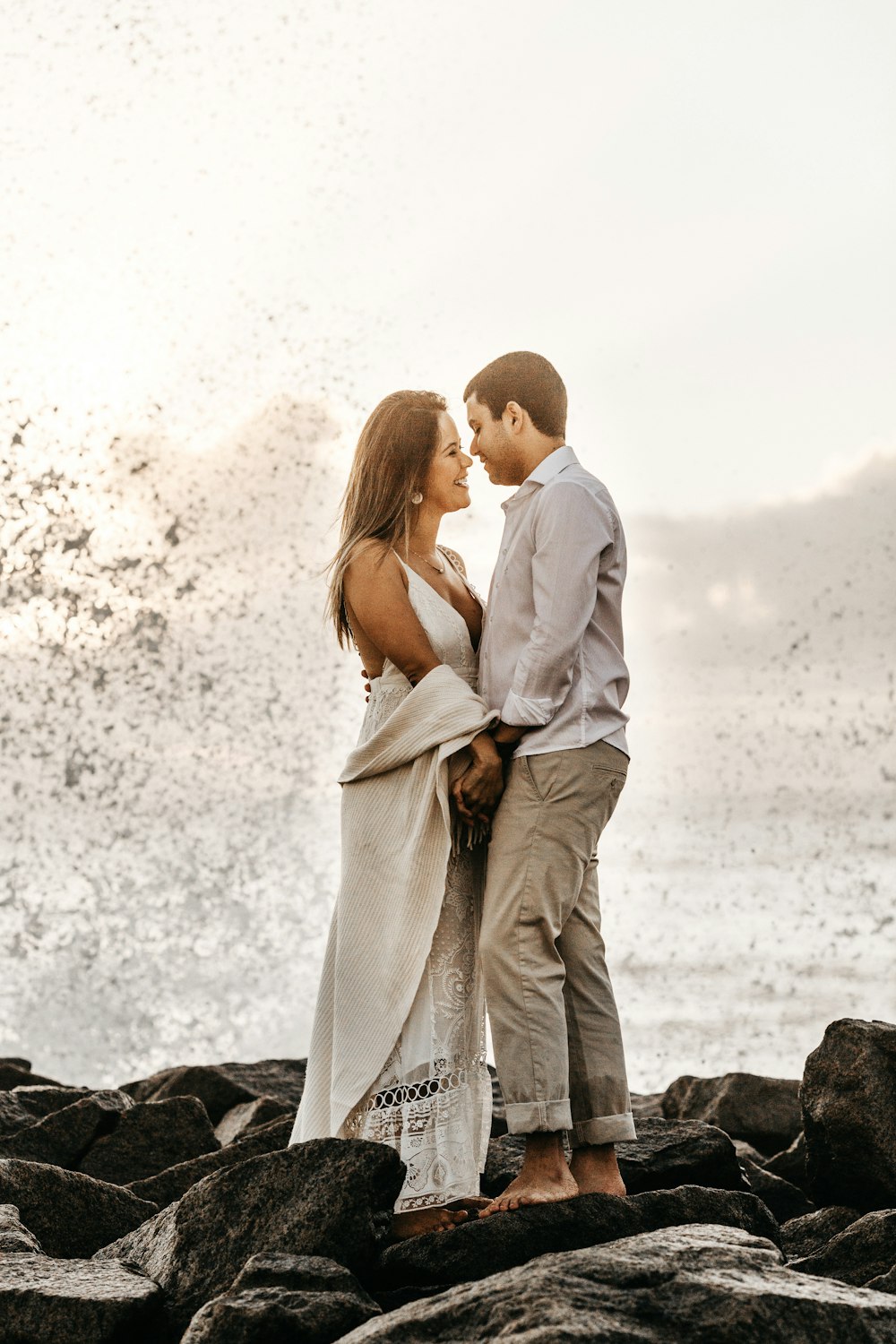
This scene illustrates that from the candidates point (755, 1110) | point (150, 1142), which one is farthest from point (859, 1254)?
point (150, 1142)

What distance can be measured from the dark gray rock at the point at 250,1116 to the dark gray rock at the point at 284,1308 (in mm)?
3489

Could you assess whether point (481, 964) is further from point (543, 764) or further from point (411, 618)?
point (411, 618)

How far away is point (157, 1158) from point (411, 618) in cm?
315

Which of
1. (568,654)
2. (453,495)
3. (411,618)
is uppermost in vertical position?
(453,495)

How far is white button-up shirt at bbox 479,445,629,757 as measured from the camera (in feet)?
13.1

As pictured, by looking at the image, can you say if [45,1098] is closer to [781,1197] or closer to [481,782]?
[781,1197]

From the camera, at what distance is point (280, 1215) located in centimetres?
388

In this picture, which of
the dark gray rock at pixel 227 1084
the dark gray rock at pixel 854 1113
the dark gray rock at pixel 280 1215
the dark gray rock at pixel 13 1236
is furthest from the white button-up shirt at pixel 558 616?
the dark gray rock at pixel 227 1084

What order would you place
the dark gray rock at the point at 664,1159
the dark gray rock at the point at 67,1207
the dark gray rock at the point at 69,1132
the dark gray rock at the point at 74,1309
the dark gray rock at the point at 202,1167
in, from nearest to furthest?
the dark gray rock at the point at 74,1309
the dark gray rock at the point at 664,1159
the dark gray rock at the point at 67,1207
the dark gray rock at the point at 202,1167
the dark gray rock at the point at 69,1132

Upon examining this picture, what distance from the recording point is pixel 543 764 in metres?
4.01

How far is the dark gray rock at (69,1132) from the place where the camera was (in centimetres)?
616

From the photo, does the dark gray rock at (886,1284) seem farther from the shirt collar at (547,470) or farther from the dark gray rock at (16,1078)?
the dark gray rock at (16,1078)

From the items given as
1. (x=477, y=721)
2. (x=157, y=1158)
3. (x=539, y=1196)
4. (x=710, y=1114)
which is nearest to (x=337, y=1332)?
(x=539, y=1196)

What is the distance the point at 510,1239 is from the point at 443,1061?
59 cm
